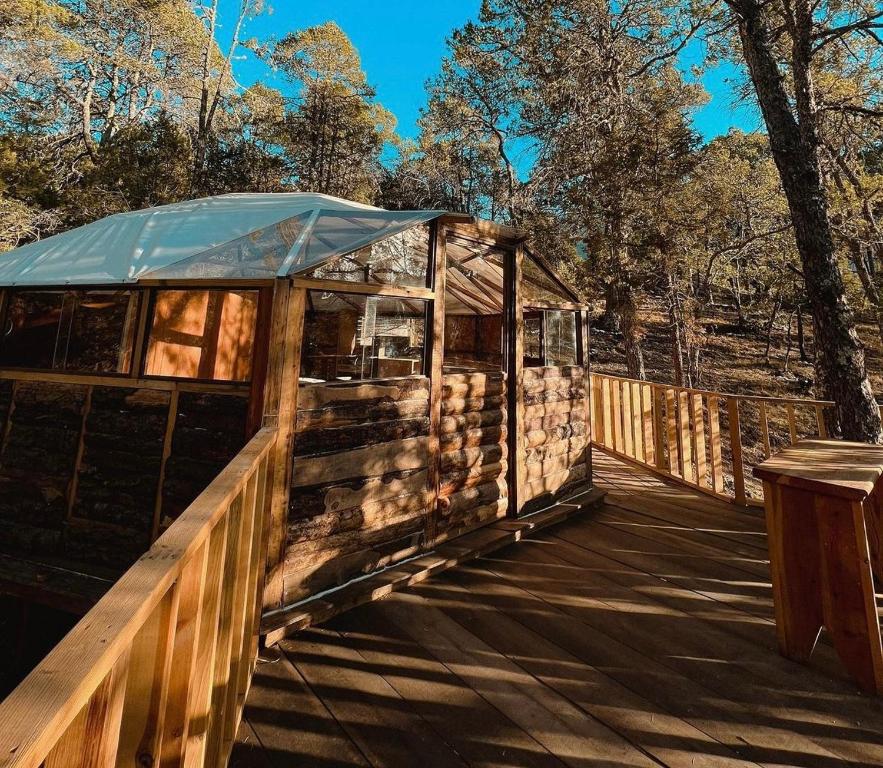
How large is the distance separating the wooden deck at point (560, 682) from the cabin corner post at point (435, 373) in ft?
1.61

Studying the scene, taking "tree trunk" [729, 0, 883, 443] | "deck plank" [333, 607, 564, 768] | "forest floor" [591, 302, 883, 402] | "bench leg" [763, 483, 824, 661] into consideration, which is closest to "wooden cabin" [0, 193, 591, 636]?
"deck plank" [333, 607, 564, 768]

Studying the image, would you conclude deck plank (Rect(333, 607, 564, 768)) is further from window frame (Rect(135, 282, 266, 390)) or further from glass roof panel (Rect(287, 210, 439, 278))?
glass roof panel (Rect(287, 210, 439, 278))

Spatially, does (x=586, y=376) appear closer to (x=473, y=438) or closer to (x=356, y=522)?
(x=473, y=438)

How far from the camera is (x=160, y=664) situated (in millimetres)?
905

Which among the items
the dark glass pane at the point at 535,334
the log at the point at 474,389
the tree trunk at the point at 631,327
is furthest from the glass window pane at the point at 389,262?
the tree trunk at the point at 631,327

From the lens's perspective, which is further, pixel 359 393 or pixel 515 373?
pixel 515 373

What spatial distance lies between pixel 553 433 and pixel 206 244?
320 centimetres

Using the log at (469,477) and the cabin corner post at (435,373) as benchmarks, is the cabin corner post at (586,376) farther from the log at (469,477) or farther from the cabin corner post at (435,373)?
the cabin corner post at (435,373)

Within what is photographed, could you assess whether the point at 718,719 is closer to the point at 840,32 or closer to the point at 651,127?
the point at 840,32

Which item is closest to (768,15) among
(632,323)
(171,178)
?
(632,323)

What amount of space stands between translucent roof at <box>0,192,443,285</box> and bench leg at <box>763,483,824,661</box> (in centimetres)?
262

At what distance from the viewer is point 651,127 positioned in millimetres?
10000

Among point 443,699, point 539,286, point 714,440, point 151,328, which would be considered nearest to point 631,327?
point 714,440

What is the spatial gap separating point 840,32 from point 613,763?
6.88 m
